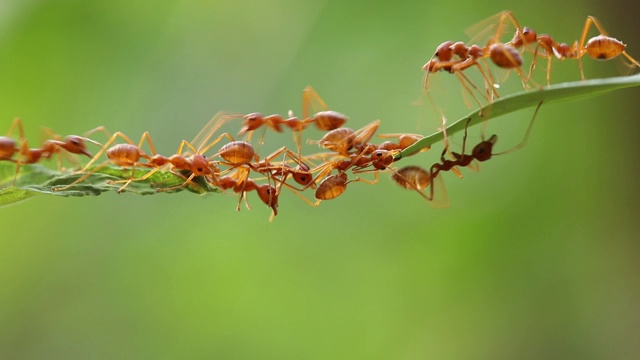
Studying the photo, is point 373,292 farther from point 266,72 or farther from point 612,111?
point 612,111

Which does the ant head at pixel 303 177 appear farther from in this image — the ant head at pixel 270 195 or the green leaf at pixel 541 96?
the green leaf at pixel 541 96

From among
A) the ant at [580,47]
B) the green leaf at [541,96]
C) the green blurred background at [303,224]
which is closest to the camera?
the green leaf at [541,96]

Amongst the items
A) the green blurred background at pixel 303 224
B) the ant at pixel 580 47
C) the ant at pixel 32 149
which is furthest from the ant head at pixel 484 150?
the green blurred background at pixel 303 224

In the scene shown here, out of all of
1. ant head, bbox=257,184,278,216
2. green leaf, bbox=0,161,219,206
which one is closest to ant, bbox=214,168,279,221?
ant head, bbox=257,184,278,216

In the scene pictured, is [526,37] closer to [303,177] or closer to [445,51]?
[445,51]

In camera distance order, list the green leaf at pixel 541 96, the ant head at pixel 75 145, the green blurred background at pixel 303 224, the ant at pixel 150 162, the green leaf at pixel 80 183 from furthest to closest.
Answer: the green blurred background at pixel 303 224 → the ant head at pixel 75 145 → the ant at pixel 150 162 → the green leaf at pixel 80 183 → the green leaf at pixel 541 96

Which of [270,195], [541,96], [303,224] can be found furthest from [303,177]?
[303,224]
